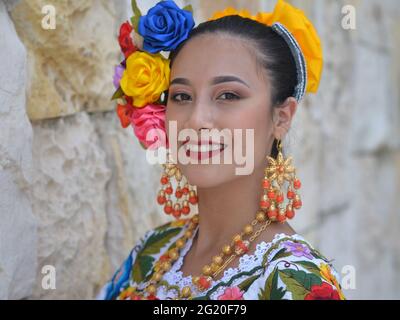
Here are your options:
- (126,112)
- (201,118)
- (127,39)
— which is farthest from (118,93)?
(201,118)

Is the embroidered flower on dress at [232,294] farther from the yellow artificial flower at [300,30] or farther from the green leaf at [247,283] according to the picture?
the yellow artificial flower at [300,30]

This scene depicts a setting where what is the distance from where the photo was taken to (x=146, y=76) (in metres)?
1.90

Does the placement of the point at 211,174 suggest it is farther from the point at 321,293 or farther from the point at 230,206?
the point at 321,293

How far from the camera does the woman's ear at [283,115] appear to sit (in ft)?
5.94

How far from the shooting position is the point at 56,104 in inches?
83.7

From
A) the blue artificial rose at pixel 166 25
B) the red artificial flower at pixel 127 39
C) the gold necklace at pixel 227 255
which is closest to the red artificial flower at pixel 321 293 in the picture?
the gold necklace at pixel 227 255

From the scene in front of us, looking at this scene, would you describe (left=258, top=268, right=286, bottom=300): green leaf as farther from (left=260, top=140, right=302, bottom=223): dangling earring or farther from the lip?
the lip

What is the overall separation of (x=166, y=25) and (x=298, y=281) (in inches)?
32.6

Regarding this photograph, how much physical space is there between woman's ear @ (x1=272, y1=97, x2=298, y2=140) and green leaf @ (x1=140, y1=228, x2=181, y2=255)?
1.81ft

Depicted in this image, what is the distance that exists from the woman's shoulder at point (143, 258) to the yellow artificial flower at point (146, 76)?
1.55 feet

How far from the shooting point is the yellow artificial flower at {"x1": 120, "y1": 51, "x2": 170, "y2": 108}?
6.23 ft

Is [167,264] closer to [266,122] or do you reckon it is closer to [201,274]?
[201,274]

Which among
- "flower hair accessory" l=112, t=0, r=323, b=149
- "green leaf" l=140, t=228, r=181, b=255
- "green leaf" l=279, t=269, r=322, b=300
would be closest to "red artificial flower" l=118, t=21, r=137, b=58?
"flower hair accessory" l=112, t=0, r=323, b=149
